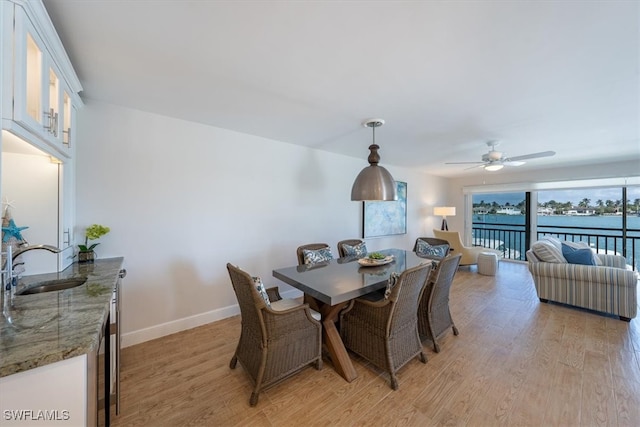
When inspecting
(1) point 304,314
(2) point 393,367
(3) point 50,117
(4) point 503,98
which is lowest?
(2) point 393,367

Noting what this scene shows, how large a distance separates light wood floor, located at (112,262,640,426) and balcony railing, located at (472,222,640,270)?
3.32m

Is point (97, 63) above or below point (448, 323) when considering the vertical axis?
above

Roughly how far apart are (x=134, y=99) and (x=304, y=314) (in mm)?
2421

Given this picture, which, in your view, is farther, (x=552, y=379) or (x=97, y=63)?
(x=552, y=379)

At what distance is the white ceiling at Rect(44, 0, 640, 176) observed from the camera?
1.23 metres

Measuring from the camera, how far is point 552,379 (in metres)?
1.90

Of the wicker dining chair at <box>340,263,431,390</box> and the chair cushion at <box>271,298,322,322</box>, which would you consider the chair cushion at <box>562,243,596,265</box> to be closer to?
the wicker dining chair at <box>340,263,431,390</box>

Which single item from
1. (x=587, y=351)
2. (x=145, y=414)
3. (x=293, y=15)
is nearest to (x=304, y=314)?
(x=145, y=414)

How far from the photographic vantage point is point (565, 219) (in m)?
5.53

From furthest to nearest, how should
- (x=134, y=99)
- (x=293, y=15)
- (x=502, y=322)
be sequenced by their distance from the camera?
(x=502, y=322) < (x=134, y=99) < (x=293, y=15)

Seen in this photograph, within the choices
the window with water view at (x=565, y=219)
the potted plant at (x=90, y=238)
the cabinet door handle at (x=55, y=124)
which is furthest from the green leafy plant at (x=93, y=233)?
the window with water view at (x=565, y=219)

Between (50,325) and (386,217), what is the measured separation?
4.74m

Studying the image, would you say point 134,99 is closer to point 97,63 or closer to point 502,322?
point 97,63

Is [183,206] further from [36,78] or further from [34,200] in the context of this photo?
[36,78]
